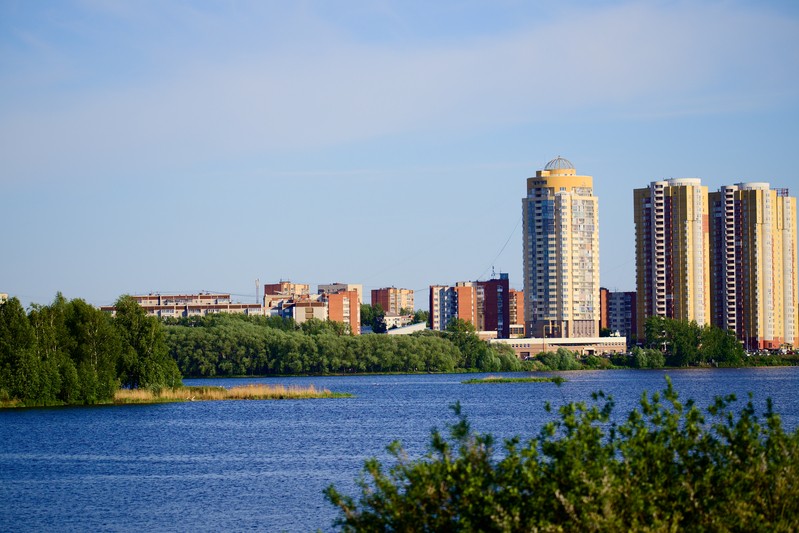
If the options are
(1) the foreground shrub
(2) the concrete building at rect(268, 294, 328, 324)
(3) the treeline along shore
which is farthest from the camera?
(2) the concrete building at rect(268, 294, 328, 324)

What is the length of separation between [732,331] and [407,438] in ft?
289

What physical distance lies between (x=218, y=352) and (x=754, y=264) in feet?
206

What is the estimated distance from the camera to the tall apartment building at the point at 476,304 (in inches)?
5856

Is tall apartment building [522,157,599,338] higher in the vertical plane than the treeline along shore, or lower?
higher

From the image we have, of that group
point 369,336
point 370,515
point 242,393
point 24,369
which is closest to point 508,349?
point 369,336

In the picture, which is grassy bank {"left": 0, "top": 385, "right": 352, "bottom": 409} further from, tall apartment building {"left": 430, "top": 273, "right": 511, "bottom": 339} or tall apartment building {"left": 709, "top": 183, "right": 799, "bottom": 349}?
tall apartment building {"left": 430, "top": 273, "right": 511, "bottom": 339}

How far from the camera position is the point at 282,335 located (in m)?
102

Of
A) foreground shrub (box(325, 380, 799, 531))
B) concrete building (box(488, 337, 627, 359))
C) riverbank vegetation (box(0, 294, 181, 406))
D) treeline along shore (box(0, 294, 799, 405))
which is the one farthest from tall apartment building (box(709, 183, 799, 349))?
foreground shrub (box(325, 380, 799, 531))

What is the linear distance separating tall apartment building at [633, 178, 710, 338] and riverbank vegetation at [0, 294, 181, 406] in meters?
76.8

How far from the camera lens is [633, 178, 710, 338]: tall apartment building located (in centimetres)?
12862

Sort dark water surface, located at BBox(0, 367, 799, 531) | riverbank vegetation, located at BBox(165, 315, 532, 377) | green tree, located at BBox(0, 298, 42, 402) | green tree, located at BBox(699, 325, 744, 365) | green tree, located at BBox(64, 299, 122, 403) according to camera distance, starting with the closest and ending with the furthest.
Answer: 1. dark water surface, located at BBox(0, 367, 799, 531)
2. green tree, located at BBox(0, 298, 42, 402)
3. green tree, located at BBox(64, 299, 122, 403)
4. riverbank vegetation, located at BBox(165, 315, 532, 377)
5. green tree, located at BBox(699, 325, 744, 365)

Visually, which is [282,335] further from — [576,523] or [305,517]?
[576,523]

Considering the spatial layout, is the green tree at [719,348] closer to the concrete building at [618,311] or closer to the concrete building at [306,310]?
the concrete building at [618,311]

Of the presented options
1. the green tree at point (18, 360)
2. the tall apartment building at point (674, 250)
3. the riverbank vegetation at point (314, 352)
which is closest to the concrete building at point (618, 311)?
the tall apartment building at point (674, 250)
